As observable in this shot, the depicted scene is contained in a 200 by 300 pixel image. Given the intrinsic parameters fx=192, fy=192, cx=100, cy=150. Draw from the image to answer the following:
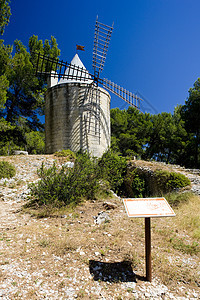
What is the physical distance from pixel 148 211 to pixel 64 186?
342 cm

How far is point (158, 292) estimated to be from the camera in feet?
8.18

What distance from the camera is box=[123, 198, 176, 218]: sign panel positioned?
2663 mm

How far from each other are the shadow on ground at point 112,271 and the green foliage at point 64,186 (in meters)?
2.63

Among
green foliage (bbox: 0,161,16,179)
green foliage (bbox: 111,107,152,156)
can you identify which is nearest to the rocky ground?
green foliage (bbox: 0,161,16,179)

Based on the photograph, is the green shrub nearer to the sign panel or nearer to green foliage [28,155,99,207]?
green foliage [28,155,99,207]

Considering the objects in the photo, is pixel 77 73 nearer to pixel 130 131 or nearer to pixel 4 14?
pixel 4 14

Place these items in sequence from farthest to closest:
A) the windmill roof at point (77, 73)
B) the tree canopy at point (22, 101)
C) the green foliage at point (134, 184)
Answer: the tree canopy at point (22, 101) < the windmill roof at point (77, 73) < the green foliage at point (134, 184)

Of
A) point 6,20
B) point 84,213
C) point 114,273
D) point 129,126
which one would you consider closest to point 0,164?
point 84,213

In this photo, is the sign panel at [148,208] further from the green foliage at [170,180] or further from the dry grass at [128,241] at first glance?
the green foliage at [170,180]

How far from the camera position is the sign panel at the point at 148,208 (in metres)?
2.66

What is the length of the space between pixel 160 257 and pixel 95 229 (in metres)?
1.44

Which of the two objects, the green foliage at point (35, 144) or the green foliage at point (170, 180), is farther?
the green foliage at point (35, 144)

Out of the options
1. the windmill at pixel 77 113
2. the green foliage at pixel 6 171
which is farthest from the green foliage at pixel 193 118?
the green foliage at pixel 6 171

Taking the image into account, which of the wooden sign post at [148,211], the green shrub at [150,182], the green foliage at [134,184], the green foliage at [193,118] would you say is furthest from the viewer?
the green foliage at [193,118]
